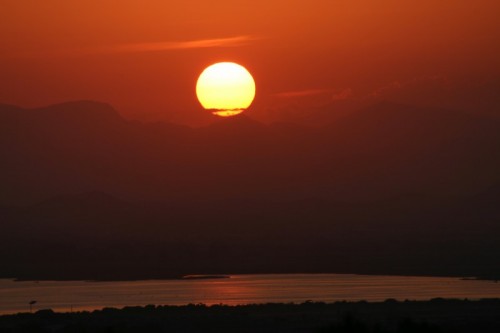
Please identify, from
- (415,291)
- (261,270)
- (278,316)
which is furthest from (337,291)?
(261,270)

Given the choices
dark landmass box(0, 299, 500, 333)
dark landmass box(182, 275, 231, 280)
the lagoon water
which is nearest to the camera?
dark landmass box(0, 299, 500, 333)

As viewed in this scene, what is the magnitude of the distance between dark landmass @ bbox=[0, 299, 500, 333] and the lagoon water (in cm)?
1134

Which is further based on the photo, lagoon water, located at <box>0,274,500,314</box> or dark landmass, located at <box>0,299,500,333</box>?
lagoon water, located at <box>0,274,500,314</box>

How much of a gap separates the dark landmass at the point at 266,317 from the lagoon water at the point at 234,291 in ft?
37.2

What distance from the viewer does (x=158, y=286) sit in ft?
481

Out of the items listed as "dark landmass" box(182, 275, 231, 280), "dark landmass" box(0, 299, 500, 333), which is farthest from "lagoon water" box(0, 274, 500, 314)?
"dark landmass" box(0, 299, 500, 333)

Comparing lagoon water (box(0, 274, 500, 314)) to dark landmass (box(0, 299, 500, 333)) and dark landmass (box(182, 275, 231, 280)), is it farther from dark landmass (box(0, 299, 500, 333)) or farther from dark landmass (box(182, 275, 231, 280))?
dark landmass (box(0, 299, 500, 333))

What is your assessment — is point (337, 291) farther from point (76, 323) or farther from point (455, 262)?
point (455, 262)

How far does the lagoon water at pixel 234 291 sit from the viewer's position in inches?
4557

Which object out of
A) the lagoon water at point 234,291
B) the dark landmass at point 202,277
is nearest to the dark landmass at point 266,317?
the lagoon water at point 234,291

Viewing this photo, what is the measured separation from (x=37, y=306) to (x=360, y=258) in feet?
306

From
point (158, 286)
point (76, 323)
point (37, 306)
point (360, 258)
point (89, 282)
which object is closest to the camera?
point (76, 323)

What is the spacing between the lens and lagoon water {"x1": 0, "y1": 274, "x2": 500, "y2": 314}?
380 feet

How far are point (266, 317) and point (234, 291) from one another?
39.4m
